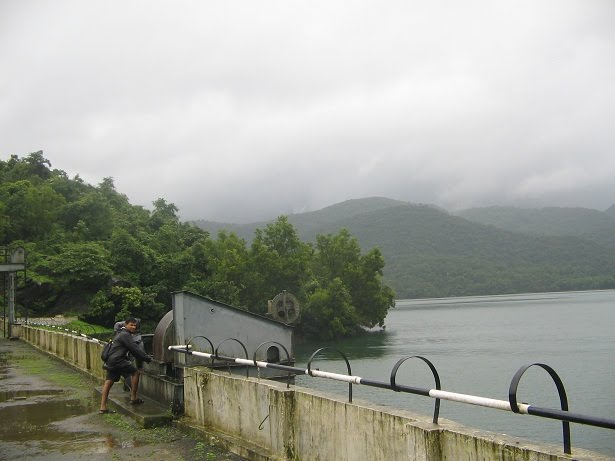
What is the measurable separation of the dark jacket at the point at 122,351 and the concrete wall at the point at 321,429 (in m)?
1.38

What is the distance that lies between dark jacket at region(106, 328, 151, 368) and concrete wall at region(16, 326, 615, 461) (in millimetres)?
1378

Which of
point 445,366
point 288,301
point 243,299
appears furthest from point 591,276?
point 288,301

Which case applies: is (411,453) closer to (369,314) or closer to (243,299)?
(243,299)

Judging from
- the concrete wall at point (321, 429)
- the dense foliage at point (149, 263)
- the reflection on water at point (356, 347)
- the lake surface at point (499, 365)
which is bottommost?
the reflection on water at point (356, 347)

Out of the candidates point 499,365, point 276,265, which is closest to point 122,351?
point 499,365

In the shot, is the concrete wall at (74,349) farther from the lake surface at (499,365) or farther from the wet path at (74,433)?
the lake surface at (499,365)

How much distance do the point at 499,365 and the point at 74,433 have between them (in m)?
37.6

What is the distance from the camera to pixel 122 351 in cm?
974

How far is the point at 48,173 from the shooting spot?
266 ft

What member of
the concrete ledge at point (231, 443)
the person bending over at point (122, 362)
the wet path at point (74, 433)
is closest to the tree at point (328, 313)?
the wet path at point (74, 433)

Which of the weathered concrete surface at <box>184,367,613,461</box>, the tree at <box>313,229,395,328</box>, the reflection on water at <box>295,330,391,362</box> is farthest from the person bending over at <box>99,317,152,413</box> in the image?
the tree at <box>313,229,395,328</box>

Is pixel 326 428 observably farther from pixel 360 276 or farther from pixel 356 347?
pixel 360 276

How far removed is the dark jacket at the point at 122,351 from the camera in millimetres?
9695

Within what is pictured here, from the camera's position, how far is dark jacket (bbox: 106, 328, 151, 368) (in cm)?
970
